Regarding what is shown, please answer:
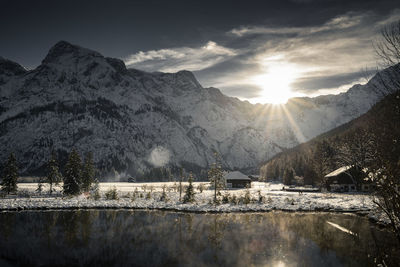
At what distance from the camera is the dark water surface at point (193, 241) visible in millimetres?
16125

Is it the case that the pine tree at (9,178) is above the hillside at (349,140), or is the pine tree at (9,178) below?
below

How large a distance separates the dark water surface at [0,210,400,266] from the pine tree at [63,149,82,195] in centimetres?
2638

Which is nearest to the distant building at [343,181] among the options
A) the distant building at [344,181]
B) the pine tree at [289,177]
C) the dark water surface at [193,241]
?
the distant building at [344,181]

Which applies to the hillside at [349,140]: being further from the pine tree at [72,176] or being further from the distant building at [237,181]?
the pine tree at [72,176]

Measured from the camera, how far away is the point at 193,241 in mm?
20531

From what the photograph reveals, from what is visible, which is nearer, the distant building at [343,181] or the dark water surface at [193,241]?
the dark water surface at [193,241]

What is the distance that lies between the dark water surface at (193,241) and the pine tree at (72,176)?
26.4 meters

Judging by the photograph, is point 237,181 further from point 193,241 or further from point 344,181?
point 193,241

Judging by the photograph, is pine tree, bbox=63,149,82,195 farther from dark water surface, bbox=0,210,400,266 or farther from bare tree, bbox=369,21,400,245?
bare tree, bbox=369,21,400,245

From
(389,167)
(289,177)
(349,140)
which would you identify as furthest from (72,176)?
(289,177)

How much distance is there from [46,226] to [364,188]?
6527cm

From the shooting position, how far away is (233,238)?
2123 cm

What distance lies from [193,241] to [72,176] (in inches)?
1810

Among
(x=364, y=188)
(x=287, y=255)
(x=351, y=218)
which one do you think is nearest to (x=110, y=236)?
(x=287, y=255)
